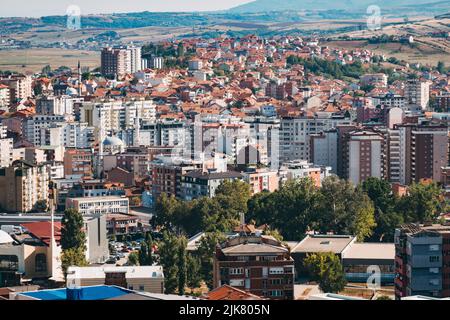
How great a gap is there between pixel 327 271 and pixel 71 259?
1.31m

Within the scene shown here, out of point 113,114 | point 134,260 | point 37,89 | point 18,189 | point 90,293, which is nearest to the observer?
point 90,293

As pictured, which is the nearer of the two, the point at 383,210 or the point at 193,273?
the point at 193,273

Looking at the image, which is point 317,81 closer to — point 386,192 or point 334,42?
point 334,42

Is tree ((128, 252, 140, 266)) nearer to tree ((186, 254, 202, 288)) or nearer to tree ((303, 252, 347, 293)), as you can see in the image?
tree ((186, 254, 202, 288))

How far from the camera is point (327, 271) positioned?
679 cm

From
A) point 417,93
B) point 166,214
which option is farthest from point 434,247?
point 417,93

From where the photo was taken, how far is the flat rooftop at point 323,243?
757cm

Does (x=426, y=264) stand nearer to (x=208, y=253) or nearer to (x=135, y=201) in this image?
(x=208, y=253)

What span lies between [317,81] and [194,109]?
517cm

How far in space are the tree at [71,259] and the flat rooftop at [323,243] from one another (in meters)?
1.20

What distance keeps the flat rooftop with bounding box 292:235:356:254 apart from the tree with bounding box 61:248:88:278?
120 centimetres

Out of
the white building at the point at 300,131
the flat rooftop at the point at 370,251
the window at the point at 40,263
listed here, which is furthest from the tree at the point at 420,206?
the white building at the point at 300,131

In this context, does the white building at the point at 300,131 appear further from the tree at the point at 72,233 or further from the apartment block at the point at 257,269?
the apartment block at the point at 257,269
